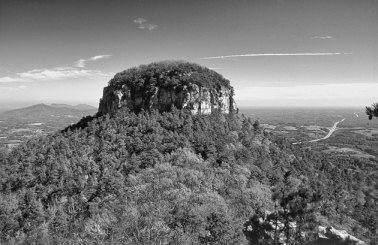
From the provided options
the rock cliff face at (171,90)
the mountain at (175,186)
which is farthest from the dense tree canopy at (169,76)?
the mountain at (175,186)

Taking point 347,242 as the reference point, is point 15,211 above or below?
below

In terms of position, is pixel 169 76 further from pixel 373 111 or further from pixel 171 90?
pixel 373 111

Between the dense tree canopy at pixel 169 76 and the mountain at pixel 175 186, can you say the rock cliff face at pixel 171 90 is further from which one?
the mountain at pixel 175 186

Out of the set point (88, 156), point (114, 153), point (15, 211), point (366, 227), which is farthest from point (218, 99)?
point (15, 211)

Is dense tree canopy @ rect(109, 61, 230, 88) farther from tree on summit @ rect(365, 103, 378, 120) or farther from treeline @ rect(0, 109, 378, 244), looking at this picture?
tree on summit @ rect(365, 103, 378, 120)

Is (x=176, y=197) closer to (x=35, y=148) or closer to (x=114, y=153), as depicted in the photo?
(x=114, y=153)

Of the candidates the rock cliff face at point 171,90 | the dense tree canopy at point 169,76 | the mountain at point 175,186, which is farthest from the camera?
the dense tree canopy at point 169,76
